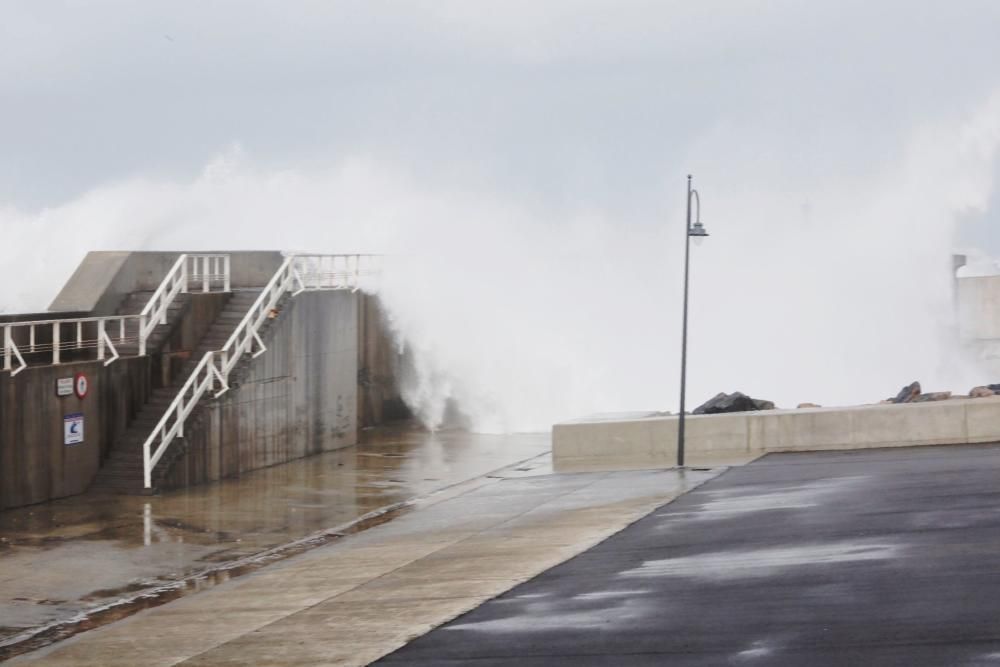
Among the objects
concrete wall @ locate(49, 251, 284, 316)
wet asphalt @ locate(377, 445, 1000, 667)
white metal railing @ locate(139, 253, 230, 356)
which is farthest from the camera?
concrete wall @ locate(49, 251, 284, 316)

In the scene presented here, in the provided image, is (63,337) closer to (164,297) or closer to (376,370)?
(164,297)

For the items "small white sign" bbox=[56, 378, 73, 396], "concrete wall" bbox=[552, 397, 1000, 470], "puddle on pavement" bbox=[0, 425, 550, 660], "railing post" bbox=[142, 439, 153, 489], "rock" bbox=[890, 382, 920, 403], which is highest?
"small white sign" bbox=[56, 378, 73, 396]

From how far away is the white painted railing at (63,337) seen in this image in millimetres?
19969

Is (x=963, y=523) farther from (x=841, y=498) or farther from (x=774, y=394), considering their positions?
(x=774, y=394)

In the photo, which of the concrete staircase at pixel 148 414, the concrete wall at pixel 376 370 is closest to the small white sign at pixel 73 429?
the concrete staircase at pixel 148 414

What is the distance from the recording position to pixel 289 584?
13961mm

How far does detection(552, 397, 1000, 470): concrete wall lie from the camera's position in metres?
20.5

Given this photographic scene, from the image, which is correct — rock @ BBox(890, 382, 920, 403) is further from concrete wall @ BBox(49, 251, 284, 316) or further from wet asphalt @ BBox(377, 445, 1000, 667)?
concrete wall @ BBox(49, 251, 284, 316)

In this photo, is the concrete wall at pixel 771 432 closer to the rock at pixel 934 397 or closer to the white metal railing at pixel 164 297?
the rock at pixel 934 397

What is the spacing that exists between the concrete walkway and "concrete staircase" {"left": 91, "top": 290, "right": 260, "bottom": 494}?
15.6 ft

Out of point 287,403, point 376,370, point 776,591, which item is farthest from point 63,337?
point 776,591

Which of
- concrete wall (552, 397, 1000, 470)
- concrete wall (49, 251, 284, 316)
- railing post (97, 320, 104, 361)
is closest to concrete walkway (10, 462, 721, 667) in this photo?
concrete wall (552, 397, 1000, 470)

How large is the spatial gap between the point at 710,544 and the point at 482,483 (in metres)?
8.78

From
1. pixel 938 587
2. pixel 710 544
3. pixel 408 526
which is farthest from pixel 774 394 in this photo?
pixel 938 587
